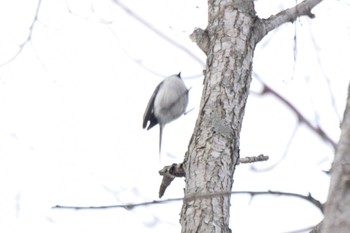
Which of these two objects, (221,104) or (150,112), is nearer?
(221,104)

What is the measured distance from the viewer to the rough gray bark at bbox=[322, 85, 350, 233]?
0.59 meters

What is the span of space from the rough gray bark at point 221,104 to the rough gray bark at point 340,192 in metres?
1.48

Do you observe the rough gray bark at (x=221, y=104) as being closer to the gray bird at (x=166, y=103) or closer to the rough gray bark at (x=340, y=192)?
the gray bird at (x=166, y=103)

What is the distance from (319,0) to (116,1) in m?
1.23

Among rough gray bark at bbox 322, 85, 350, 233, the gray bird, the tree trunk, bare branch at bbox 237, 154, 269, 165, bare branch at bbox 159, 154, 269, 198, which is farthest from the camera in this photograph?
the gray bird

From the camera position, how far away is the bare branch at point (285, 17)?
271cm

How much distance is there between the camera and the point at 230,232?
2.21m

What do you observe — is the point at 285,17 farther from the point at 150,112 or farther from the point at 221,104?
the point at 150,112

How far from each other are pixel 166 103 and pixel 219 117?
43.0 inches

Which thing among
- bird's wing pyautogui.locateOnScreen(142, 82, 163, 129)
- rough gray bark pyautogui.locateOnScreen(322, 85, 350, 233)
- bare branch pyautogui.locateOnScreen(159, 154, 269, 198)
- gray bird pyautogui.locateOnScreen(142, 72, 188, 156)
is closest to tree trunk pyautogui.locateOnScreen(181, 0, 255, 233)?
bare branch pyautogui.locateOnScreen(159, 154, 269, 198)

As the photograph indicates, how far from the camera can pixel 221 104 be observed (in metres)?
2.48

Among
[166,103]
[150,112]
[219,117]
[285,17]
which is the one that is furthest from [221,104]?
[150,112]

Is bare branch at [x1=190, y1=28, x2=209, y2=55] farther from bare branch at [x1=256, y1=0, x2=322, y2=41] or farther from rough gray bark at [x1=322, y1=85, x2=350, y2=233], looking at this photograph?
rough gray bark at [x1=322, y1=85, x2=350, y2=233]

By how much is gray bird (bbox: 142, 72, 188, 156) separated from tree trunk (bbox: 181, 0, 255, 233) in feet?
2.71
